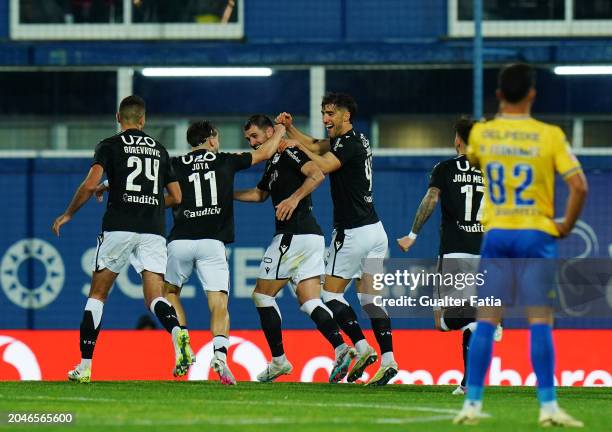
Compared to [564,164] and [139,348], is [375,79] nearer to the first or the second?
[139,348]

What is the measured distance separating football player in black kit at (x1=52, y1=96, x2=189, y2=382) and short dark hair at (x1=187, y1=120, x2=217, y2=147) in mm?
574

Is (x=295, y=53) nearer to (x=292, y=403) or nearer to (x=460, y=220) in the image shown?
(x=460, y=220)

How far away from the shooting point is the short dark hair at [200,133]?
11969 mm

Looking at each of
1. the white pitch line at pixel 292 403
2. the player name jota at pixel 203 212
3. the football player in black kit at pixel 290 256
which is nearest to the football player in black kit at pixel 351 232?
the football player in black kit at pixel 290 256

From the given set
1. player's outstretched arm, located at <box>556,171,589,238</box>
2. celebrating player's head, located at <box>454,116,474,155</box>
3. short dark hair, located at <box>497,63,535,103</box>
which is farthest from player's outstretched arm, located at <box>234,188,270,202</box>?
player's outstretched arm, located at <box>556,171,589,238</box>

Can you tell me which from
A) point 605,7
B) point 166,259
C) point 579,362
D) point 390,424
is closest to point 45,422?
point 390,424

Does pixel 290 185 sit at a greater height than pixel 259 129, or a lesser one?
lesser

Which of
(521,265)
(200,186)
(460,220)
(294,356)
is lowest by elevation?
(294,356)

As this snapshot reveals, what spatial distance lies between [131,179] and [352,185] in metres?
1.82

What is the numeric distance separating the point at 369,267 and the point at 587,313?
26.3 feet

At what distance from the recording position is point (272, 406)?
9094 millimetres

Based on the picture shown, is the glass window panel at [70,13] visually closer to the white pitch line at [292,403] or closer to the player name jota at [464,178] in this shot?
the player name jota at [464,178]

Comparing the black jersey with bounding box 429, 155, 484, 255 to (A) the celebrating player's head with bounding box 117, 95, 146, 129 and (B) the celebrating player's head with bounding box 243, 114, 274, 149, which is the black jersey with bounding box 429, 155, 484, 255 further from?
(A) the celebrating player's head with bounding box 117, 95, 146, 129

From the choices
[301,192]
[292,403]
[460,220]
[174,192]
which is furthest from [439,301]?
[292,403]
